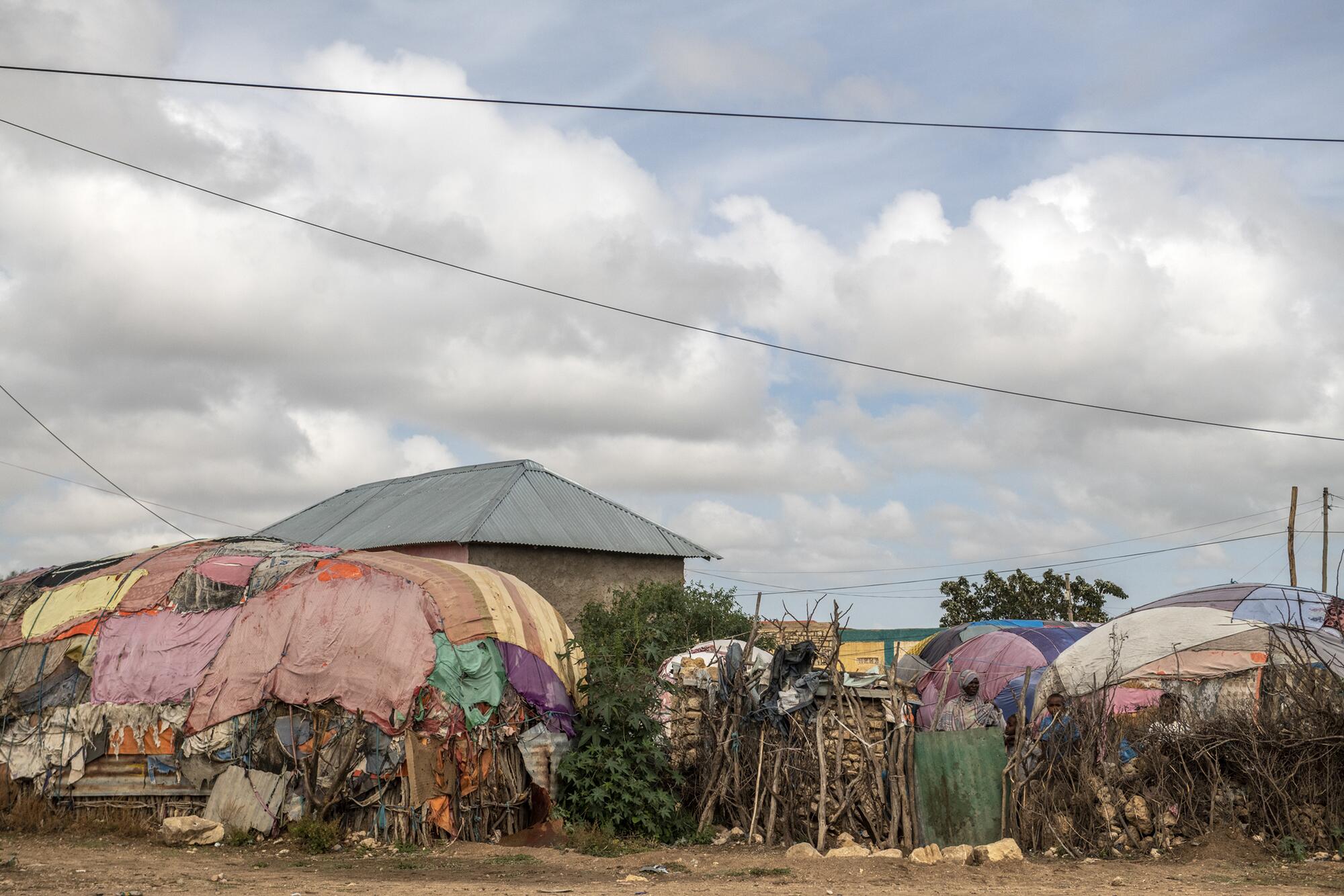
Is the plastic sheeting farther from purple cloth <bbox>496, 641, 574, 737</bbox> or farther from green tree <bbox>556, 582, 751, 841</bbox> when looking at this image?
green tree <bbox>556, 582, 751, 841</bbox>

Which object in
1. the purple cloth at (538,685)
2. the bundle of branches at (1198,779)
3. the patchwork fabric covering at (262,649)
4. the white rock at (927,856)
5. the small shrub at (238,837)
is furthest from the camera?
the purple cloth at (538,685)

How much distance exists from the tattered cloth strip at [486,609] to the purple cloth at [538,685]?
14 cm

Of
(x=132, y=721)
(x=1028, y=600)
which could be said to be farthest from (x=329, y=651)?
(x=1028, y=600)

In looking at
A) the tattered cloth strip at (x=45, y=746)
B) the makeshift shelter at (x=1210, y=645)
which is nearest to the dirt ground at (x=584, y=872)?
the tattered cloth strip at (x=45, y=746)

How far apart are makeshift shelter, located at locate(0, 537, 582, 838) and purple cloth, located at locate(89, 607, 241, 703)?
0.9 inches

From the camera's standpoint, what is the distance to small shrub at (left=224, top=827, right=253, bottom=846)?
13852 mm

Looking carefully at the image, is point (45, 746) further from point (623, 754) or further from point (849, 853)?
point (849, 853)

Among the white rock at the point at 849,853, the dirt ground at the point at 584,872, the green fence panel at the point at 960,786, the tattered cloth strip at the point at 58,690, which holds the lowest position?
the dirt ground at the point at 584,872

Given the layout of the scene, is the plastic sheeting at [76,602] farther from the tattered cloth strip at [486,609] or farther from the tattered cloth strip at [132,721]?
the tattered cloth strip at [486,609]

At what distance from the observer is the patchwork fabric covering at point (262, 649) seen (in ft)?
47.5

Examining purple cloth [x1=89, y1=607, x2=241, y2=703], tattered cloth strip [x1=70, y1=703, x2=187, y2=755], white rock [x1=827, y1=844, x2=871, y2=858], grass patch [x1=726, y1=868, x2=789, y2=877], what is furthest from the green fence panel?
tattered cloth strip [x1=70, y1=703, x2=187, y2=755]

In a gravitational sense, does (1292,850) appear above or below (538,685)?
below

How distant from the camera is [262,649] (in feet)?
49.4

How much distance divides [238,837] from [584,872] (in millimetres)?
4552
